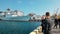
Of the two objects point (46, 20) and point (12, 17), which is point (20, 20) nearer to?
point (12, 17)

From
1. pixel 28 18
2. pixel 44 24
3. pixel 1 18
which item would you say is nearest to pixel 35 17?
pixel 28 18

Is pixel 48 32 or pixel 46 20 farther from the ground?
pixel 46 20

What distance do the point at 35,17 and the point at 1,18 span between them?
34293 millimetres

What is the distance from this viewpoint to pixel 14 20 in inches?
6166

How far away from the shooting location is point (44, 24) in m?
9.20

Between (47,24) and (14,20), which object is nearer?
(47,24)

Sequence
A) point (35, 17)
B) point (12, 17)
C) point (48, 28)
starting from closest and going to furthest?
point (48, 28), point (12, 17), point (35, 17)

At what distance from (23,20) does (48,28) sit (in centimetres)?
14606

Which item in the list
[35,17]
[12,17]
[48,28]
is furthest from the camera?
[35,17]

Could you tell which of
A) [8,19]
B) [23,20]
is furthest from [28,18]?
[8,19]

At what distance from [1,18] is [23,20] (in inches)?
720

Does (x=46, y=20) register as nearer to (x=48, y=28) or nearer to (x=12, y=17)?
(x=48, y=28)

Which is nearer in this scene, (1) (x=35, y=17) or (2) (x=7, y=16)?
(2) (x=7, y=16)

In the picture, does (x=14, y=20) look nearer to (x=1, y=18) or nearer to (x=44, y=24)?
(x=1, y=18)
